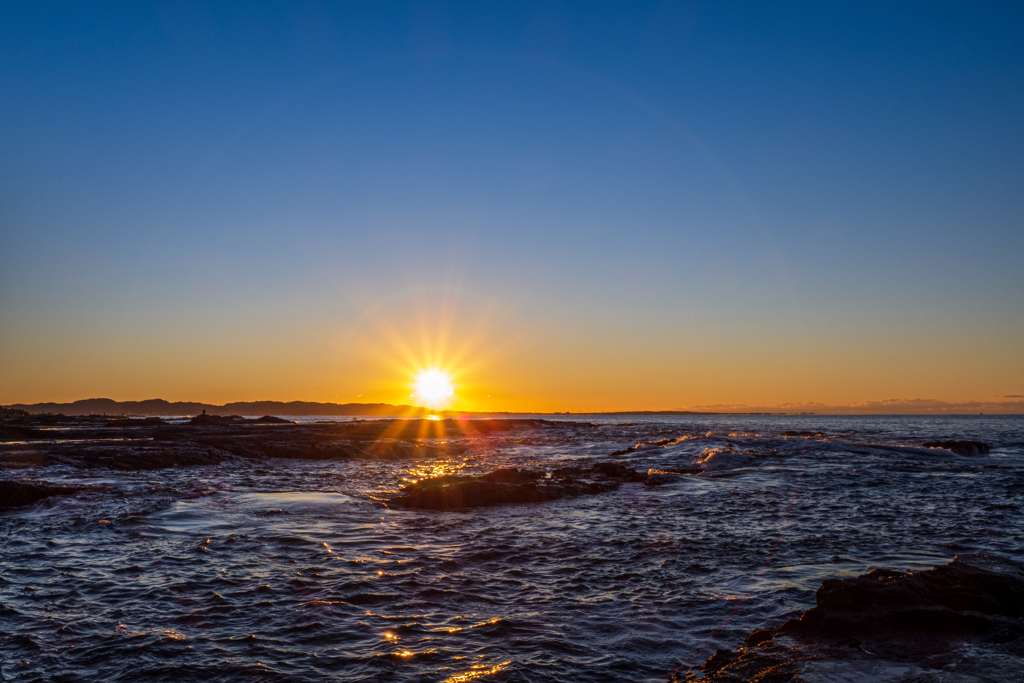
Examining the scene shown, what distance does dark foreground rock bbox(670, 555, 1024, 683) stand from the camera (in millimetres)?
6207

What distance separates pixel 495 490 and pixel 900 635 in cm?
1384

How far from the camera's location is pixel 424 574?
34.5 feet

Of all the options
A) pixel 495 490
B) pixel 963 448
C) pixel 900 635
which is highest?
pixel 900 635

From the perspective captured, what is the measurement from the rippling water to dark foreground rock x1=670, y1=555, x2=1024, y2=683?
0.69 m

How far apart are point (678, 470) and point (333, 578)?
22.8 metres

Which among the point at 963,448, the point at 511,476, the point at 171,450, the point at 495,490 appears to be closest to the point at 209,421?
the point at 171,450

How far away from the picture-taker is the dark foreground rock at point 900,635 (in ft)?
20.4

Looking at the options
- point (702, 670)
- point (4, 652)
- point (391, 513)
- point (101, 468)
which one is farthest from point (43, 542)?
point (101, 468)

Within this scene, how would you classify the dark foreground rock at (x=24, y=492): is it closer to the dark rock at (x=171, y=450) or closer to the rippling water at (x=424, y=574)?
the rippling water at (x=424, y=574)

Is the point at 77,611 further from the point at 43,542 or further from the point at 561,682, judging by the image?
the point at 561,682

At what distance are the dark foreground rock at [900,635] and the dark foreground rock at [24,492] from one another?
1922 centimetres

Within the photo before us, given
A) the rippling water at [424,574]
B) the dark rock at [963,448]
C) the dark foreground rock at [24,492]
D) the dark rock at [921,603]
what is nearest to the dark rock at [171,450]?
the rippling water at [424,574]

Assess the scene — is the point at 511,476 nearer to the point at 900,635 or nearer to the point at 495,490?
the point at 495,490

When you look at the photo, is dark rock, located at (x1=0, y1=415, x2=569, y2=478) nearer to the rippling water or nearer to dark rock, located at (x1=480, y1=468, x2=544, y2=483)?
the rippling water
